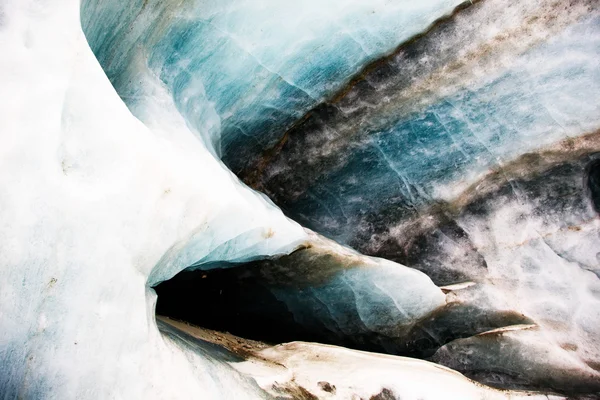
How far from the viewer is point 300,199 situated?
315cm

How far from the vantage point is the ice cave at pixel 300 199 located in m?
1.70

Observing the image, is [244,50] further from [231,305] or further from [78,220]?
[231,305]

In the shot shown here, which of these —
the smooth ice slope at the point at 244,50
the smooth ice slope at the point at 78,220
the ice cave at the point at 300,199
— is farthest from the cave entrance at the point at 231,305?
the smooth ice slope at the point at 78,220

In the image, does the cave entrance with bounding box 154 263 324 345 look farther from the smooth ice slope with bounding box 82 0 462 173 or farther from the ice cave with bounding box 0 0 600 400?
the smooth ice slope with bounding box 82 0 462 173

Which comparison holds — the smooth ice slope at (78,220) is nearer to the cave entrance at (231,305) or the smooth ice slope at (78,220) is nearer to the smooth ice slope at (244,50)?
the smooth ice slope at (244,50)

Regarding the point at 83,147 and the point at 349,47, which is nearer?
the point at 83,147

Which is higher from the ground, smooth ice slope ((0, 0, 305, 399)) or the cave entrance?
smooth ice slope ((0, 0, 305, 399))

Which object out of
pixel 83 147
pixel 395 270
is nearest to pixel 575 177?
pixel 395 270

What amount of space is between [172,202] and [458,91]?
1.75 m

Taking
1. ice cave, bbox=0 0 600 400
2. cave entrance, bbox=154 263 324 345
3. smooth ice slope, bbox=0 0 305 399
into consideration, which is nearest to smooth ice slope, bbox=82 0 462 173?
ice cave, bbox=0 0 600 400

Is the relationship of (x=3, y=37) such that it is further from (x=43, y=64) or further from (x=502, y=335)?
(x=502, y=335)

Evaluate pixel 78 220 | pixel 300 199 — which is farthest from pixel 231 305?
pixel 78 220

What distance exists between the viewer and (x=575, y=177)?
293 centimetres

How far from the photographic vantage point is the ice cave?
5.57 ft
